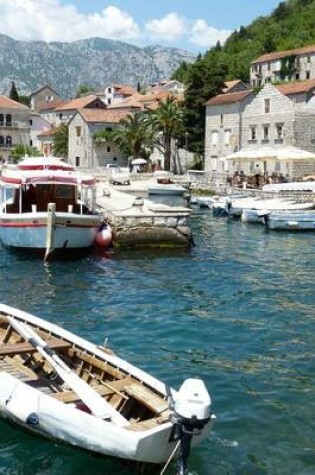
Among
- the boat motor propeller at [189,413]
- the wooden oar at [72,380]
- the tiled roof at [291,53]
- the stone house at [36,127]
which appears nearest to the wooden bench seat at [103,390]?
the wooden oar at [72,380]

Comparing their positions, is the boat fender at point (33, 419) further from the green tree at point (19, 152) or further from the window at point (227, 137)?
the green tree at point (19, 152)

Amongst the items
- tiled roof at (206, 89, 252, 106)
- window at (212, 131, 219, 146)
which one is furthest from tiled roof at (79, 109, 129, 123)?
window at (212, 131, 219, 146)

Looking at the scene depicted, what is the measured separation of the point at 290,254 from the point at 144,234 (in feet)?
19.1

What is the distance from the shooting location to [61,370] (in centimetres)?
913

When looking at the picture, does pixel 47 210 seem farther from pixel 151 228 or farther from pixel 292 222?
pixel 292 222

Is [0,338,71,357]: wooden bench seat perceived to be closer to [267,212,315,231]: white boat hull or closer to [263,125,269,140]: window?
[267,212,315,231]: white boat hull

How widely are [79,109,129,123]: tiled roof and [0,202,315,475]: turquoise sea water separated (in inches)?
2049

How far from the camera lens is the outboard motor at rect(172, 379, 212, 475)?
7098mm

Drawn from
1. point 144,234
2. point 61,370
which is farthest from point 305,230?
point 61,370

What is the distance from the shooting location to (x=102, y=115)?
78625mm

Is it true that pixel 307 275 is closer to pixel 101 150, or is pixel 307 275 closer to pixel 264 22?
pixel 101 150

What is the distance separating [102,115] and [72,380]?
72.0 meters

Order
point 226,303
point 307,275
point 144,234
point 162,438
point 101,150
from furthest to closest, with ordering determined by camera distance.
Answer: point 101,150 → point 144,234 → point 307,275 → point 226,303 → point 162,438

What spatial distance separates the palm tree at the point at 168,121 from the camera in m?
64.9
